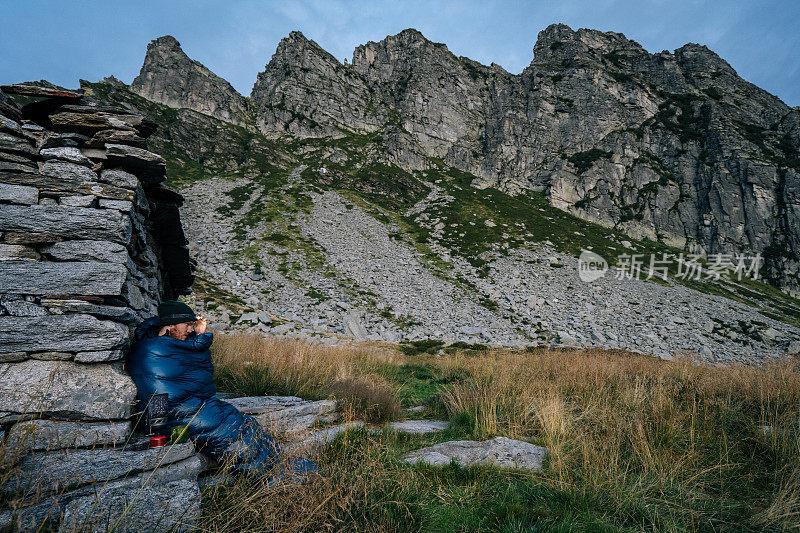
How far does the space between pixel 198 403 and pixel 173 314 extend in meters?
1.32

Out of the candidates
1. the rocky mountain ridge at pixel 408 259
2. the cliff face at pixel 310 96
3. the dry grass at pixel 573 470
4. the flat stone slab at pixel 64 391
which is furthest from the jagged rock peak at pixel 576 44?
the flat stone slab at pixel 64 391

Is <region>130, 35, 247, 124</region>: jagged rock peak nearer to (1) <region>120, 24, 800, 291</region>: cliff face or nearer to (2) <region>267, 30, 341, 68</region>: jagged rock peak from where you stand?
(1) <region>120, 24, 800, 291</region>: cliff face

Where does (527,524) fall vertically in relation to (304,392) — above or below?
above

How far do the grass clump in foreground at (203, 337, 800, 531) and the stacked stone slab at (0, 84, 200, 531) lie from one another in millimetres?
688


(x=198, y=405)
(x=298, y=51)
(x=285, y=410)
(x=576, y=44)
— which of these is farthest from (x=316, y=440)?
(x=576, y=44)

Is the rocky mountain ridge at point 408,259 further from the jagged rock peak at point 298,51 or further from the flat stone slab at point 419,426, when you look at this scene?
the jagged rock peak at point 298,51

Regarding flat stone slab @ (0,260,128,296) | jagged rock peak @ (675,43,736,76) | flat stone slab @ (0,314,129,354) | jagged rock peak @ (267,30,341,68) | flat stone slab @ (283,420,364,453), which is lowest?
flat stone slab @ (283,420,364,453)

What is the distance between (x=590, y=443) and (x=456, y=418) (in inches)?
85.2

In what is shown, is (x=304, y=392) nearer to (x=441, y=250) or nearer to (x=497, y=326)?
(x=497, y=326)

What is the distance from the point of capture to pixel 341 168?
62000mm

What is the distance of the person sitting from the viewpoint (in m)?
3.27

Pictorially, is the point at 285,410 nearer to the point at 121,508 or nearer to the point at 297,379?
the point at 297,379

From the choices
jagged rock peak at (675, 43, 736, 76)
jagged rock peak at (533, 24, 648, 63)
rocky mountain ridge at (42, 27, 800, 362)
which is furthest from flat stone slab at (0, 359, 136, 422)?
jagged rock peak at (675, 43, 736, 76)

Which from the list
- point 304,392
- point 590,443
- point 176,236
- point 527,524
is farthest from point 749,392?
point 176,236
